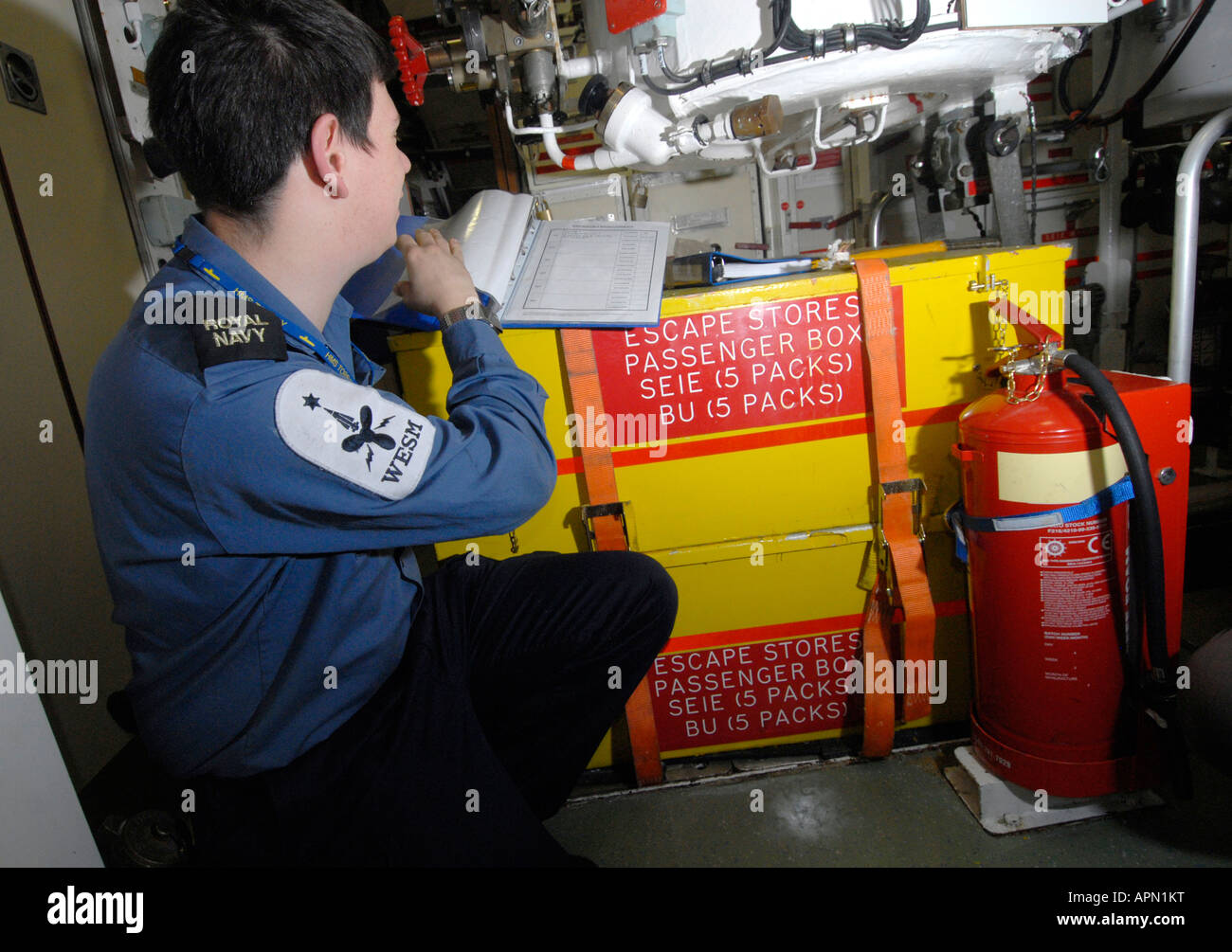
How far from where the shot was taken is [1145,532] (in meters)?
1.17

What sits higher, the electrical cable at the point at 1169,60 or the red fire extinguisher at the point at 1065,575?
the electrical cable at the point at 1169,60

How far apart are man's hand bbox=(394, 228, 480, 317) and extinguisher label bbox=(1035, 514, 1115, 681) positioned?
1210 mm

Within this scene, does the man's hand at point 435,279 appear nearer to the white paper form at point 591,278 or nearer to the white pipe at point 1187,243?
the white paper form at point 591,278

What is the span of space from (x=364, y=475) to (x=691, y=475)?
32.6 inches

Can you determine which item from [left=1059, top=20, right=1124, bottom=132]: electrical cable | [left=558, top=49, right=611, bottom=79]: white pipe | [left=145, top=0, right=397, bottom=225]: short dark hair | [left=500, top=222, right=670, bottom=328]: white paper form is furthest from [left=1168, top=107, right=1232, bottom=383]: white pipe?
[left=145, top=0, right=397, bottom=225]: short dark hair

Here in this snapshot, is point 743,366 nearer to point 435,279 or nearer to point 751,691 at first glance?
point 435,279

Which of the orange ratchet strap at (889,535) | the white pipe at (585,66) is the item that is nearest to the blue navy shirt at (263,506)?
the orange ratchet strap at (889,535)

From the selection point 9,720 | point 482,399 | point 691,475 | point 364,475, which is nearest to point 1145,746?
point 691,475

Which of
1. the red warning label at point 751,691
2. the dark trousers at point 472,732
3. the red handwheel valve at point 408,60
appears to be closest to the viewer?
the dark trousers at point 472,732

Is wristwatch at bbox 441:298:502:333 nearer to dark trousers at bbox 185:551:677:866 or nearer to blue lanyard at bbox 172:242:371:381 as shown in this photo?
blue lanyard at bbox 172:242:371:381

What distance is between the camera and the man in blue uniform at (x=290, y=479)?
33.5 inches

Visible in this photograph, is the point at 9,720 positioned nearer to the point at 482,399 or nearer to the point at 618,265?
the point at 482,399

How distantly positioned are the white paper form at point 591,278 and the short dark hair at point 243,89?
521 millimetres

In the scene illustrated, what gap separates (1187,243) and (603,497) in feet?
4.81
